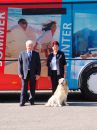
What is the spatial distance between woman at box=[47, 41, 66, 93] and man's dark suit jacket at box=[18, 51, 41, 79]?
16.3 inches

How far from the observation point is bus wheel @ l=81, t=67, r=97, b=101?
13773 mm

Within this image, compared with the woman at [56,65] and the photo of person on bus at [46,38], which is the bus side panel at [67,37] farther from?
the woman at [56,65]

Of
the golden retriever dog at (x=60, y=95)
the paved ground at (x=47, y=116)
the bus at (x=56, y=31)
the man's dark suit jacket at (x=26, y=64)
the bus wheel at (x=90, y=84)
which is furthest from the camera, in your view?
the bus wheel at (x=90, y=84)

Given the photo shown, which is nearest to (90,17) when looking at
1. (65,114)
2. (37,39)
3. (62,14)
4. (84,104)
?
(62,14)

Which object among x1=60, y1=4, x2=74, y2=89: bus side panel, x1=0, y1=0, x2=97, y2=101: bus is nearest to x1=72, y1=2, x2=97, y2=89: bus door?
x1=0, y1=0, x2=97, y2=101: bus

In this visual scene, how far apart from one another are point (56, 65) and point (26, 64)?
86cm

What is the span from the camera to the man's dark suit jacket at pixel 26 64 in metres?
13.0

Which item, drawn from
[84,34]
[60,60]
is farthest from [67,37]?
[60,60]

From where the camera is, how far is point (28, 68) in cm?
1300

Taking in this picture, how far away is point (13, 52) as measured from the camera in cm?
1366

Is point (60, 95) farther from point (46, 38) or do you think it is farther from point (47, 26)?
point (47, 26)

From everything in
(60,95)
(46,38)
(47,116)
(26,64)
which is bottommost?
(47,116)

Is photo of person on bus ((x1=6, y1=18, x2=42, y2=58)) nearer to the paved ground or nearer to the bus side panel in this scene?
the bus side panel

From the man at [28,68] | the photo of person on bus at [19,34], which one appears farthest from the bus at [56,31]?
the man at [28,68]
